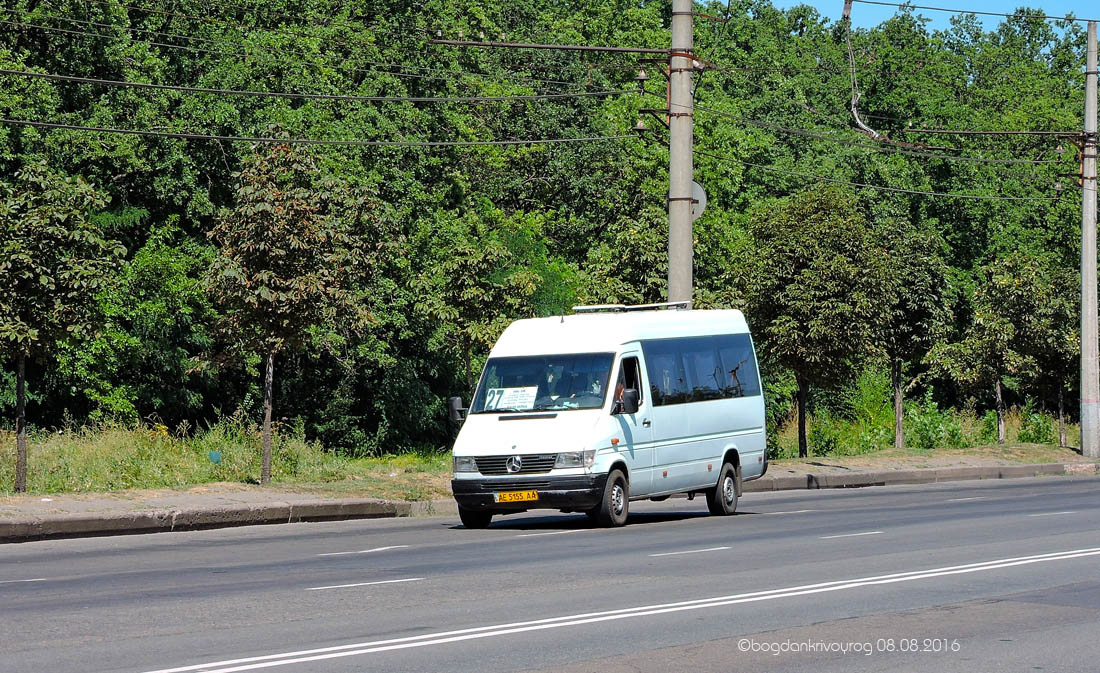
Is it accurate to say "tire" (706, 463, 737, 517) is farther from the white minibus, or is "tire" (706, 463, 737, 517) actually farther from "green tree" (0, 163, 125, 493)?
"green tree" (0, 163, 125, 493)

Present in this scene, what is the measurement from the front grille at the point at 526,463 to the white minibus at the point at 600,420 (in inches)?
0.5

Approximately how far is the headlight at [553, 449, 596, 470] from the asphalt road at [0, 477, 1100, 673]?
887 millimetres

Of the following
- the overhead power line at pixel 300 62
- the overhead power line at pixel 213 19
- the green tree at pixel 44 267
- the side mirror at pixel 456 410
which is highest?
the overhead power line at pixel 213 19

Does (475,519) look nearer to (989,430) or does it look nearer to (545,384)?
(545,384)

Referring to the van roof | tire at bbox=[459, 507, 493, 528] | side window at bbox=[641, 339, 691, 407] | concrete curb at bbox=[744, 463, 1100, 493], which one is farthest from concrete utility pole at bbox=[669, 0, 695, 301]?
tire at bbox=[459, 507, 493, 528]

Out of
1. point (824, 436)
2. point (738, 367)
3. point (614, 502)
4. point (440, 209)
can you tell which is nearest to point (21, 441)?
point (614, 502)

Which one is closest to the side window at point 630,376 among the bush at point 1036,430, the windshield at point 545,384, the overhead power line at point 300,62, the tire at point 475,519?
the windshield at point 545,384

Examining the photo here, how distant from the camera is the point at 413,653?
828cm

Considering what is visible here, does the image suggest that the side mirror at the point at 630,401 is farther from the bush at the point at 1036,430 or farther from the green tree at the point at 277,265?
the bush at the point at 1036,430

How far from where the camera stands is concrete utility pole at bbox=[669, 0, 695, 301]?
25.0 meters

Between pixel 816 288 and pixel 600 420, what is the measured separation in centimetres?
1704

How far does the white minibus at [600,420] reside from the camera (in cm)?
1734

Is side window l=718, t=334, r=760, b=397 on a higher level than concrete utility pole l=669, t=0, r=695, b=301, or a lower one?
lower

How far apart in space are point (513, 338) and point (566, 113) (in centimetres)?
3684
